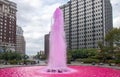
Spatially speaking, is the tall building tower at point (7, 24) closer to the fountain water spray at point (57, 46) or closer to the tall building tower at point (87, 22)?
the tall building tower at point (87, 22)

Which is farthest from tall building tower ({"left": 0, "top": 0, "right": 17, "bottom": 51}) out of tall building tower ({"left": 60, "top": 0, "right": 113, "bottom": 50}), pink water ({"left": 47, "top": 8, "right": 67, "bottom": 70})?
pink water ({"left": 47, "top": 8, "right": 67, "bottom": 70})

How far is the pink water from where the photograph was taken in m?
35.1

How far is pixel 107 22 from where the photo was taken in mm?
150500

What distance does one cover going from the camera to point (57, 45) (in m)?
35.5

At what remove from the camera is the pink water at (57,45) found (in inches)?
1380

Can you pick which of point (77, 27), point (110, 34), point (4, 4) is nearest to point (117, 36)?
point (110, 34)

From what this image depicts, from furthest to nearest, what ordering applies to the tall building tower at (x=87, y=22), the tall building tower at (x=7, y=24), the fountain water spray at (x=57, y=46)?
the tall building tower at (x=87, y=22) < the tall building tower at (x=7, y=24) < the fountain water spray at (x=57, y=46)

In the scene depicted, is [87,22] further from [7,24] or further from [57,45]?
[57,45]

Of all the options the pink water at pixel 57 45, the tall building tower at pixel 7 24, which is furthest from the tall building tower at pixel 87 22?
the pink water at pixel 57 45

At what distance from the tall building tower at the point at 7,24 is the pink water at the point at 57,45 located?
309 feet

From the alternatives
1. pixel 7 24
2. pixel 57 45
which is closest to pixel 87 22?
pixel 7 24

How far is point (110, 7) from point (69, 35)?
124 ft

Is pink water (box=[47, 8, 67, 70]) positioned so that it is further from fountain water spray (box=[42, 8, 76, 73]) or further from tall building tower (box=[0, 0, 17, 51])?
tall building tower (box=[0, 0, 17, 51])

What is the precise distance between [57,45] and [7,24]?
102268 mm
